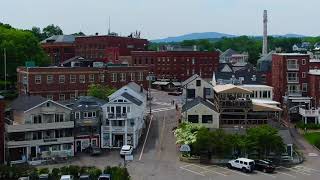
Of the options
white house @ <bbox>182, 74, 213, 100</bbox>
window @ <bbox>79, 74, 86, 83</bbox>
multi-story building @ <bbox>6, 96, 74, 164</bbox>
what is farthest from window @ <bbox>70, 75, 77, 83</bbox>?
multi-story building @ <bbox>6, 96, 74, 164</bbox>

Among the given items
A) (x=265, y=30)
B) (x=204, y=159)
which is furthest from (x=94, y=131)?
(x=265, y=30)

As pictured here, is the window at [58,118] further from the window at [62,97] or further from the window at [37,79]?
the window at [62,97]

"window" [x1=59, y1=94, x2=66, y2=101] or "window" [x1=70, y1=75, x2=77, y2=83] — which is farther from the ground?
"window" [x1=70, y1=75, x2=77, y2=83]

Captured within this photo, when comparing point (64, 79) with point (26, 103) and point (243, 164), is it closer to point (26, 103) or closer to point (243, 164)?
point (26, 103)

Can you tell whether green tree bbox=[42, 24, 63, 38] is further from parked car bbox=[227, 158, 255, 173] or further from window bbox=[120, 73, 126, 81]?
parked car bbox=[227, 158, 255, 173]

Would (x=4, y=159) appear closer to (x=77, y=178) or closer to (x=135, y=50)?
(x=77, y=178)
